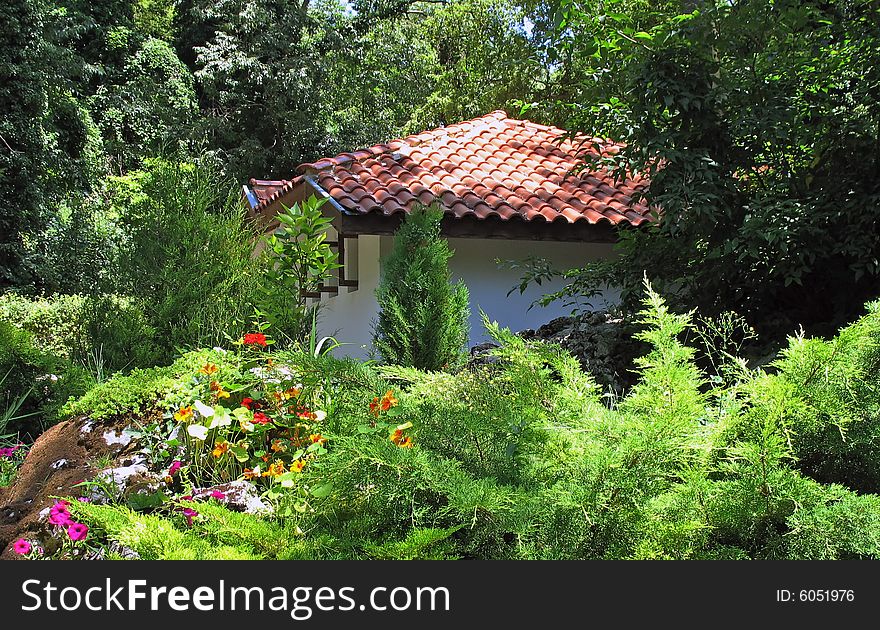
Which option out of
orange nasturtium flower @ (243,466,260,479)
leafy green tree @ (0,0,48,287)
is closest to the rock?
orange nasturtium flower @ (243,466,260,479)

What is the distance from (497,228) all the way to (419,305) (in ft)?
8.96

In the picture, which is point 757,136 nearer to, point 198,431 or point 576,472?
point 198,431

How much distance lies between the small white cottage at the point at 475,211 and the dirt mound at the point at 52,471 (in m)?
4.78

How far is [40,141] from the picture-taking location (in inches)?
590

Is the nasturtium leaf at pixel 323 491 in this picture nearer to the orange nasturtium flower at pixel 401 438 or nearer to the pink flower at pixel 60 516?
the orange nasturtium flower at pixel 401 438

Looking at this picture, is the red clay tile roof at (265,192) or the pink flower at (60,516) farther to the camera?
the red clay tile roof at (265,192)

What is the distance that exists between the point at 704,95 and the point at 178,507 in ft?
16.9

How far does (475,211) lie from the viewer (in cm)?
896

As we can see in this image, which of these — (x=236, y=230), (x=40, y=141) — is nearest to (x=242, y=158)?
(x=40, y=141)

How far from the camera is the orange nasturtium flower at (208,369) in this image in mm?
4039

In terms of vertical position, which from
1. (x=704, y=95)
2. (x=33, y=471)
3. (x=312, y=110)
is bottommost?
(x=33, y=471)

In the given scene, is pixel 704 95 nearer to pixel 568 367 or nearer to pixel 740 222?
pixel 740 222

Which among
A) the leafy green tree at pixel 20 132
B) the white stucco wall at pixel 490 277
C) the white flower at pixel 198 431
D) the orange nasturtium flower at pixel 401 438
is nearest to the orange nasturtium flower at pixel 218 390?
the white flower at pixel 198 431

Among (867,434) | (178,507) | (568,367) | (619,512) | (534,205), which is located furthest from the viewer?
(534,205)
